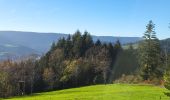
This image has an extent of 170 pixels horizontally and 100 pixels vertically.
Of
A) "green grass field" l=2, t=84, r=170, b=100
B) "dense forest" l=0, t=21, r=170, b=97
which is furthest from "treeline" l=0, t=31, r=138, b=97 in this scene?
"green grass field" l=2, t=84, r=170, b=100

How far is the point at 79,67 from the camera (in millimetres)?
116062

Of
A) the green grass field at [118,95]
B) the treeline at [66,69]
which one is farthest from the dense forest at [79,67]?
the green grass field at [118,95]

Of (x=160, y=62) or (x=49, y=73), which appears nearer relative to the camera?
(x=160, y=62)

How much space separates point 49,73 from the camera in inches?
4614

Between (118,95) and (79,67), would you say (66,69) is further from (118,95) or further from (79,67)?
(118,95)

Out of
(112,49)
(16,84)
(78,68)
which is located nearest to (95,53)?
(112,49)

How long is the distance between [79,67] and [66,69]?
461cm

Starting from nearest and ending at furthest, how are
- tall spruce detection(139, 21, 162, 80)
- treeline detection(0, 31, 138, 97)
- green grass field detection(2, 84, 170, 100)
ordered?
green grass field detection(2, 84, 170, 100) → tall spruce detection(139, 21, 162, 80) → treeline detection(0, 31, 138, 97)

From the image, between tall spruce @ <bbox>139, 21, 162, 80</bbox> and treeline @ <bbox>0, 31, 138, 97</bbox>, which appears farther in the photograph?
treeline @ <bbox>0, 31, 138, 97</bbox>

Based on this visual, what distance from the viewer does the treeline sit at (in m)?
114

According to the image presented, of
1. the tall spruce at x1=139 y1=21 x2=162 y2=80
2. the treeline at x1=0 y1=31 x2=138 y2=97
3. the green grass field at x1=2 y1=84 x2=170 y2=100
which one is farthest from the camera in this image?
the treeline at x1=0 y1=31 x2=138 y2=97

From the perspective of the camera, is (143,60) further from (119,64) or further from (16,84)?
(119,64)

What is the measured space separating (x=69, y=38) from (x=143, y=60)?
191 feet

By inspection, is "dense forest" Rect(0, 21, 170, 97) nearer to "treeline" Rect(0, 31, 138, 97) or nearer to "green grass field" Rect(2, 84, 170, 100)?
"treeline" Rect(0, 31, 138, 97)
